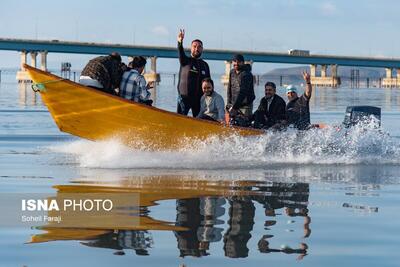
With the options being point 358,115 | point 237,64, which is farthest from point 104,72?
point 358,115

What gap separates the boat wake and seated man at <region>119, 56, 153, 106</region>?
783mm

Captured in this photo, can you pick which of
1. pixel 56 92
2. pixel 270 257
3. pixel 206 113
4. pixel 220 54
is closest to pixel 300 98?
pixel 206 113

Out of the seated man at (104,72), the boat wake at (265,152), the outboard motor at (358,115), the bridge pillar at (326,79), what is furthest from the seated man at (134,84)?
the bridge pillar at (326,79)

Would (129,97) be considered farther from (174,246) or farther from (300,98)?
(174,246)

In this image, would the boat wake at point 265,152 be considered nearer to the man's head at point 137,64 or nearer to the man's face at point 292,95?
the man's face at point 292,95

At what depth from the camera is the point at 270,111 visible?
1527 centimetres

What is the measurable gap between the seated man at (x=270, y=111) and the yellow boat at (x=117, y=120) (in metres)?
0.42

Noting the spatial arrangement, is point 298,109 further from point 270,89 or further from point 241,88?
point 241,88

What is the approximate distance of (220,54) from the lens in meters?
148

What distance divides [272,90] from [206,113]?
44.5 inches

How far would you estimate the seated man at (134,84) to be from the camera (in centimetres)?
1447

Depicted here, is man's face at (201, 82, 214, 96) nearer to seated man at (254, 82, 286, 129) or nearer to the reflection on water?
seated man at (254, 82, 286, 129)

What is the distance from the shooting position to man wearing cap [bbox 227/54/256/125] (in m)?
15.1

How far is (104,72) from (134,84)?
1.65 ft
